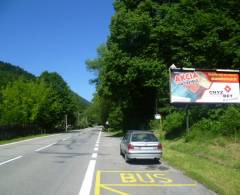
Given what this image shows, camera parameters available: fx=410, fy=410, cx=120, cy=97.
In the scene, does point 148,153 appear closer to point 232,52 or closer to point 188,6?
point 232,52

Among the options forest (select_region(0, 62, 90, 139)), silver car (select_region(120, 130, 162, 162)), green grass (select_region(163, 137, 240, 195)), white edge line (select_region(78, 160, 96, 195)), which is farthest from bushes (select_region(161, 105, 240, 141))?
forest (select_region(0, 62, 90, 139))

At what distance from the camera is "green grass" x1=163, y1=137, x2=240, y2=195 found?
11.7m

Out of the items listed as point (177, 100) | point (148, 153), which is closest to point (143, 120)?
point (177, 100)

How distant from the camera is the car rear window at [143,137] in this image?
1866 centimetres

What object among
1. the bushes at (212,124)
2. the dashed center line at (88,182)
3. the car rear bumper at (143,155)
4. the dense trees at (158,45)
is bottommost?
the dashed center line at (88,182)

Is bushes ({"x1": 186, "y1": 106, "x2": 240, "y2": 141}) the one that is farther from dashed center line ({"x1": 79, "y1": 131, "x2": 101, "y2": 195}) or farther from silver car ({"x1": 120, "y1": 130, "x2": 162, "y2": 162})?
dashed center line ({"x1": 79, "y1": 131, "x2": 101, "y2": 195})

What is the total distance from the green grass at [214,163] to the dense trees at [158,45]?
11.1 m

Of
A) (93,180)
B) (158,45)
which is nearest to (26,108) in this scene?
(158,45)

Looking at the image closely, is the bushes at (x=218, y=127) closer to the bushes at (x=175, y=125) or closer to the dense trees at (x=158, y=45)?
the bushes at (x=175, y=125)

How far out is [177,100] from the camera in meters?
28.7

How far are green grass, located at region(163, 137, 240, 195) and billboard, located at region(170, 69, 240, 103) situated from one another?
15.1 feet

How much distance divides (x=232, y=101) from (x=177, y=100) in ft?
12.8

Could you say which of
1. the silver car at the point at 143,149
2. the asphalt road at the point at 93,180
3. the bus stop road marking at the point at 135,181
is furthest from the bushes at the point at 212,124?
the bus stop road marking at the point at 135,181

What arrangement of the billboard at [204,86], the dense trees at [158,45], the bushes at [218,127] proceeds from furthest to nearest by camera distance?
the dense trees at [158,45] < the billboard at [204,86] < the bushes at [218,127]
